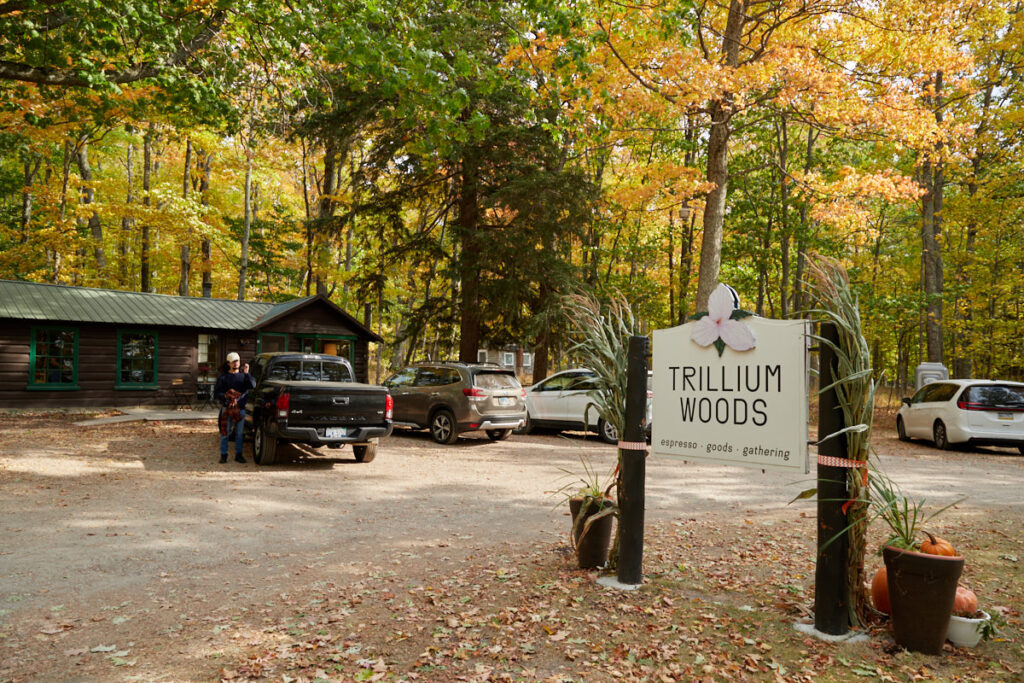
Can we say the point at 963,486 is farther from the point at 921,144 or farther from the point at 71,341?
the point at 71,341

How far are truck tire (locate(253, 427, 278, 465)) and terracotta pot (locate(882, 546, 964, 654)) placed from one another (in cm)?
936

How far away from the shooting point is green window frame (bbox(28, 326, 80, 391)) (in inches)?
757

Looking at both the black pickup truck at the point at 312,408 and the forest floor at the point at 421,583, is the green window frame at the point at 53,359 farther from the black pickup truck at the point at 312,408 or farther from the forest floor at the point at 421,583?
the black pickup truck at the point at 312,408

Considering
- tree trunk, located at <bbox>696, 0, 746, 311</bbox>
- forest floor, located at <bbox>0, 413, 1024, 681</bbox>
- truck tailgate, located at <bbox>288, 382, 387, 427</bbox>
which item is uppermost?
tree trunk, located at <bbox>696, 0, 746, 311</bbox>

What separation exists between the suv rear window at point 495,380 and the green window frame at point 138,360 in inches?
Answer: 503

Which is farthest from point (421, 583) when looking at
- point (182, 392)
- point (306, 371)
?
point (182, 392)

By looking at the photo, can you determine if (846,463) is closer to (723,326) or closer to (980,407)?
(723,326)

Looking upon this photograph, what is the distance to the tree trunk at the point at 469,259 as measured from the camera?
1984 cm

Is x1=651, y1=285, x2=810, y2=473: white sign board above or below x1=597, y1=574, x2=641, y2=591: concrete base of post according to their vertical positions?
above

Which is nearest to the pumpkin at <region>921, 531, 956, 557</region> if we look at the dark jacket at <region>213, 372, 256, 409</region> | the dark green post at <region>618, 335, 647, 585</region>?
the dark green post at <region>618, 335, 647, 585</region>

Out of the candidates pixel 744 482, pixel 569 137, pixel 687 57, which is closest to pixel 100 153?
pixel 569 137

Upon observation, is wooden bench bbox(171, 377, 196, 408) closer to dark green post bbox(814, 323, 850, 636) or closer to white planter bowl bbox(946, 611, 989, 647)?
dark green post bbox(814, 323, 850, 636)

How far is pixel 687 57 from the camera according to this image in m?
13.3

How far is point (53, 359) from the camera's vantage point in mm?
19625
